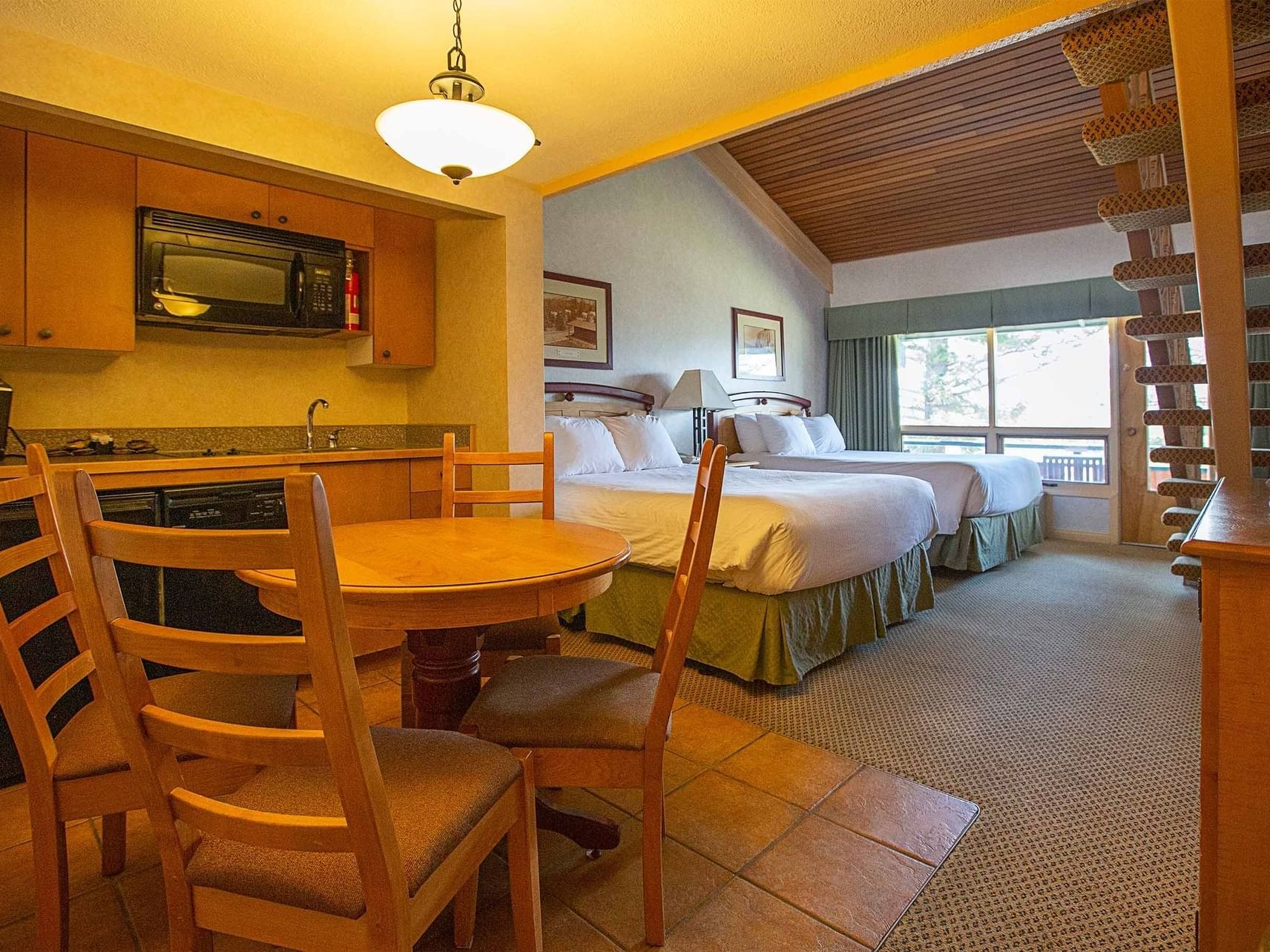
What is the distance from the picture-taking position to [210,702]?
146 centimetres

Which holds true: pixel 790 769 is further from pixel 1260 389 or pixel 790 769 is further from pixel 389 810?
pixel 1260 389

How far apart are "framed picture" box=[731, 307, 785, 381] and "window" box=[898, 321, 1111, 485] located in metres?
1.28

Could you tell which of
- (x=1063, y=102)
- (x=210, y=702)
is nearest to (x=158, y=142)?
(x=210, y=702)

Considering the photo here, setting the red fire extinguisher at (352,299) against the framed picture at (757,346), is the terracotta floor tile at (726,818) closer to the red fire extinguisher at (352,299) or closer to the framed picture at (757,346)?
the red fire extinguisher at (352,299)

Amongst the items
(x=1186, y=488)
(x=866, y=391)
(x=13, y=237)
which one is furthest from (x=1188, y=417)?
(x=13, y=237)

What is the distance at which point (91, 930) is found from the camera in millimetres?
1469

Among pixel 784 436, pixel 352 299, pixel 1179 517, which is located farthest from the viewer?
pixel 784 436

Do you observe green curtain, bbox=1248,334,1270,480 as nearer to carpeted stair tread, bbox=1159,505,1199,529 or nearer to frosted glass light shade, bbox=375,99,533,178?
carpeted stair tread, bbox=1159,505,1199,529

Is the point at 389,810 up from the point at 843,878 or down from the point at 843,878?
up

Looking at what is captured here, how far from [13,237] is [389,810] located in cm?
267

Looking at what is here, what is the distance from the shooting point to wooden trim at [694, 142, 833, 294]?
5.77 m

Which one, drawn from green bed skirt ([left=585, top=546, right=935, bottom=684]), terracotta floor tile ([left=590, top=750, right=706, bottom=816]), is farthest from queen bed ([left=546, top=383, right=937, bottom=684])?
terracotta floor tile ([left=590, top=750, right=706, bottom=816])

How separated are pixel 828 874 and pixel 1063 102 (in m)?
5.09

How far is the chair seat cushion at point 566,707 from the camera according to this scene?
4.55 feet
